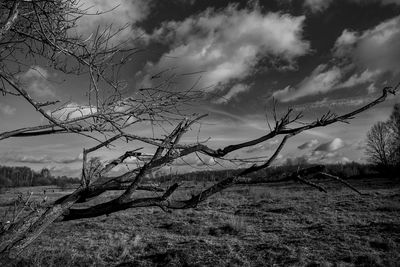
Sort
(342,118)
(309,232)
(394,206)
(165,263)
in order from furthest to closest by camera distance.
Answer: (394,206)
(309,232)
(165,263)
(342,118)

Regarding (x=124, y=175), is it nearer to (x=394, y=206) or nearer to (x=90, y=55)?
(x=90, y=55)

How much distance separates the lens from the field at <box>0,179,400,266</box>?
9.77 metres

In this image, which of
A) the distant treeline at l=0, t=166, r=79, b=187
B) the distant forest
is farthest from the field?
the distant treeline at l=0, t=166, r=79, b=187

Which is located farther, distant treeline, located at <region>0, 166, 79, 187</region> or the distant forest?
distant treeline, located at <region>0, 166, 79, 187</region>

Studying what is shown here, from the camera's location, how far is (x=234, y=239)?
12188 mm

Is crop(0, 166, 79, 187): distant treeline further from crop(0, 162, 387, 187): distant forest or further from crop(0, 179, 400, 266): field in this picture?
crop(0, 179, 400, 266): field

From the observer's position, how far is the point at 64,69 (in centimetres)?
293

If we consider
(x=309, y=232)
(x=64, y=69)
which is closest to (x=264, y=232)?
(x=309, y=232)

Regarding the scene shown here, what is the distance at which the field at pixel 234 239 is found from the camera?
9766 mm

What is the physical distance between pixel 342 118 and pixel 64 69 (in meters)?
2.01

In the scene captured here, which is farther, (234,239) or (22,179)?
(22,179)

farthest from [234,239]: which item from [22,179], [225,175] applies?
[22,179]

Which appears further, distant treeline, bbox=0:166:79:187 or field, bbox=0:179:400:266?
distant treeline, bbox=0:166:79:187

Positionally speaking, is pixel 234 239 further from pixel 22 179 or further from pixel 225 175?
pixel 22 179
